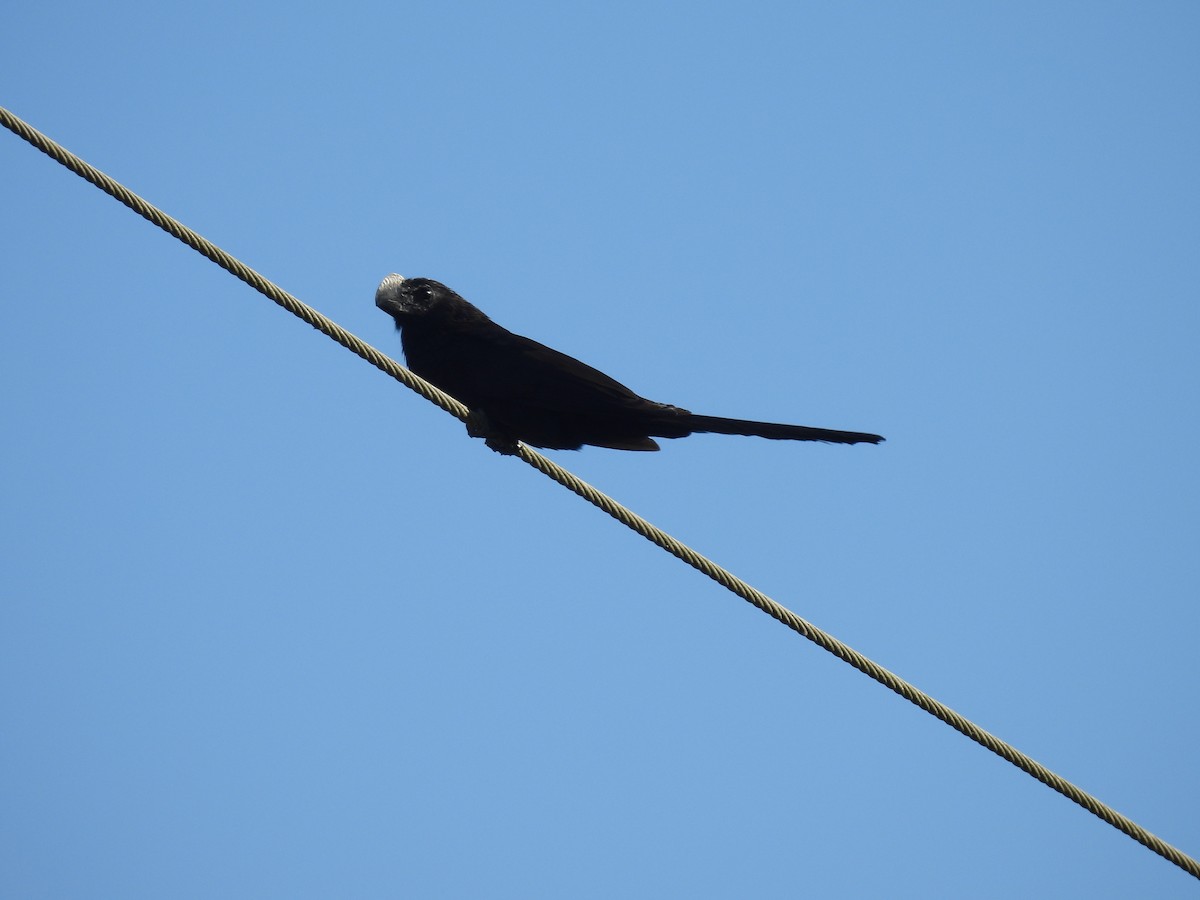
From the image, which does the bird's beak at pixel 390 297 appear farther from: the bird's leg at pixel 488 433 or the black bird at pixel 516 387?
the bird's leg at pixel 488 433

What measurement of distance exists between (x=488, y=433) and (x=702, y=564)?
63.0 inches

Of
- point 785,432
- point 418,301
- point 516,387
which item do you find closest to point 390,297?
point 418,301

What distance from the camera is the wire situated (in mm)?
4148

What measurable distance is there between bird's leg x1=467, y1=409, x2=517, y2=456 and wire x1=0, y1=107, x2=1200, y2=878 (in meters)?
0.90

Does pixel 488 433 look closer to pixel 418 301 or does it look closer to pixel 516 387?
pixel 516 387

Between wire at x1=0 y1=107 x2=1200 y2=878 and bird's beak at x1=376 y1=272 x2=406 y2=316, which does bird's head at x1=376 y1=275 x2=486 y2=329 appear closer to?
bird's beak at x1=376 y1=272 x2=406 y2=316

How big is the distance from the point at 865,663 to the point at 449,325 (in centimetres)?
288

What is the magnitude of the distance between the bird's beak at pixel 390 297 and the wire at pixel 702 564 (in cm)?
174

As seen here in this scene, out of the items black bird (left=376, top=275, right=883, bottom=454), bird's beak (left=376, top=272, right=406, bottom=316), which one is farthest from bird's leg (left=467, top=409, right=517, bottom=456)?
bird's beak (left=376, top=272, right=406, bottom=316)

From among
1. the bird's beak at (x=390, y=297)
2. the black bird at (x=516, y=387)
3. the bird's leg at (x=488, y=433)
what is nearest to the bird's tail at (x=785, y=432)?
the black bird at (x=516, y=387)

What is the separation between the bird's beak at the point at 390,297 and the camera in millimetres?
6391

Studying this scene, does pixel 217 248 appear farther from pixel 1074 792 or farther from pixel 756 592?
pixel 1074 792

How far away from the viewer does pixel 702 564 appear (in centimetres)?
446

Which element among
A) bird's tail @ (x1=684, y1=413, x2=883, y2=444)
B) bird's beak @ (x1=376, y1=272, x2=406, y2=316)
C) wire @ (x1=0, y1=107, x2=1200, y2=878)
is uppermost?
bird's beak @ (x1=376, y1=272, x2=406, y2=316)
